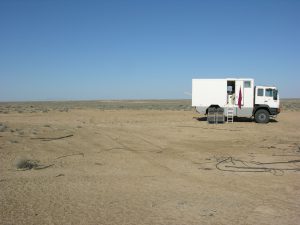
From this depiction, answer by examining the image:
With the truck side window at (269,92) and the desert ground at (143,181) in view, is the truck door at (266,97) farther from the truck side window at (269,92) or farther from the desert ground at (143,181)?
the desert ground at (143,181)

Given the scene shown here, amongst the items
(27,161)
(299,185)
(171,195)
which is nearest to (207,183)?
(171,195)

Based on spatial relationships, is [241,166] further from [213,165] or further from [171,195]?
[171,195]

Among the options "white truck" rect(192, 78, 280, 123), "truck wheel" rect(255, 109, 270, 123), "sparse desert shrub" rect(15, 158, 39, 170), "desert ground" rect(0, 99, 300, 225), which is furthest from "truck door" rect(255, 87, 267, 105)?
"sparse desert shrub" rect(15, 158, 39, 170)

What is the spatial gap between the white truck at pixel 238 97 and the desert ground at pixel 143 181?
9682 millimetres

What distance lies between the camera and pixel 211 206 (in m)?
7.34

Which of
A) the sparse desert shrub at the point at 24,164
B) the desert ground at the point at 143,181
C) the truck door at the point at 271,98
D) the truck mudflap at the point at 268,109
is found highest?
the truck door at the point at 271,98

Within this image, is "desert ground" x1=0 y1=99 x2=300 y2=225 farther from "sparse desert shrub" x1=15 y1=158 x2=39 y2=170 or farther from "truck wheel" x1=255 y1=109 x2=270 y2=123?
"truck wheel" x1=255 y1=109 x2=270 y2=123

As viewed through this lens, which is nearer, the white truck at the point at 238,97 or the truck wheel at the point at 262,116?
the white truck at the point at 238,97

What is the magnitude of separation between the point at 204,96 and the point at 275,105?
5278 mm

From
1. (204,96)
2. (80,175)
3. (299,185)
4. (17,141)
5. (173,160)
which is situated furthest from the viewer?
(204,96)

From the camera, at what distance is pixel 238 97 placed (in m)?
26.4

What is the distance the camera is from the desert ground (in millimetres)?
6801

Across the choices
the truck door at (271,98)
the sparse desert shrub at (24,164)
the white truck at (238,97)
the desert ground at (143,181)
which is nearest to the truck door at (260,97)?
the white truck at (238,97)

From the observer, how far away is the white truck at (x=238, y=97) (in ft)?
86.6
